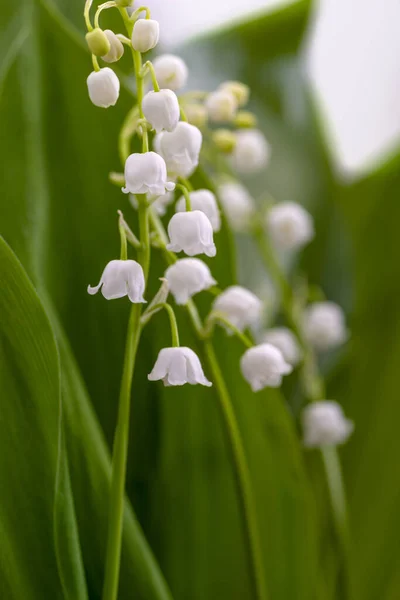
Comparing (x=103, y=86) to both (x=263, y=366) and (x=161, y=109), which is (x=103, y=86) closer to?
(x=161, y=109)

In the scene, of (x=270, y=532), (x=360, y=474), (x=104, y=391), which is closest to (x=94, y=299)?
(x=104, y=391)

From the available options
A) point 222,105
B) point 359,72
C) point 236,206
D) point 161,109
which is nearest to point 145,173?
point 161,109

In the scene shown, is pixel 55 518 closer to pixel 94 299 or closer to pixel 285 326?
pixel 94 299

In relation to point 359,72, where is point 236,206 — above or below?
below

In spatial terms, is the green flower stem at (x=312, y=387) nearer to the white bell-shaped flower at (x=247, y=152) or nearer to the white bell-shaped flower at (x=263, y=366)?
the white bell-shaped flower at (x=247, y=152)

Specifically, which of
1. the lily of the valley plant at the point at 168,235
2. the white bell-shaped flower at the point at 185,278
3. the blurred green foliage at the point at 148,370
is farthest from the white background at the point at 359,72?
the white bell-shaped flower at the point at 185,278

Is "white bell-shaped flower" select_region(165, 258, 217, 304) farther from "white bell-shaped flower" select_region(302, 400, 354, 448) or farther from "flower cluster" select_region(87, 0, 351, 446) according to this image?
"white bell-shaped flower" select_region(302, 400, 354, 448)
